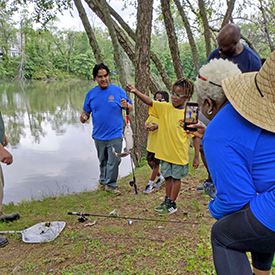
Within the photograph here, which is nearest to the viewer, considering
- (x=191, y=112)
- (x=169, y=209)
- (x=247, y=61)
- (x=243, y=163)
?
(x=243, y=163)

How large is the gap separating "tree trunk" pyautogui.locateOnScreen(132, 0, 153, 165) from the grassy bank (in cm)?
289

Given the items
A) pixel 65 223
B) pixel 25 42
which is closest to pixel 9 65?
pixel 25 42

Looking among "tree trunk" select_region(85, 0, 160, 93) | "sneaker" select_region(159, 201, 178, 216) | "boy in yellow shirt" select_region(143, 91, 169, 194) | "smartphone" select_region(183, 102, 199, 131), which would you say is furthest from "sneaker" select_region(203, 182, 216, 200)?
"tree trunk" select_region(85, 0, 160, 93)

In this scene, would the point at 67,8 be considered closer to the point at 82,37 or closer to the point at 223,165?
the point at 223,165

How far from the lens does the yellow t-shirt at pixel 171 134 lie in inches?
131

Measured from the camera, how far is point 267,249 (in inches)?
56.2

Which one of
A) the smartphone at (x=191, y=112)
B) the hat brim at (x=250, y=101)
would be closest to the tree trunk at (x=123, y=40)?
the smartphone at (x=191, y=112)

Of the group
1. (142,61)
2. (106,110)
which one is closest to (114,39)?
(142,61)

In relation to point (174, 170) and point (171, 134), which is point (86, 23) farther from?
point (174, 170)

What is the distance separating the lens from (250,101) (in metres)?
1.40

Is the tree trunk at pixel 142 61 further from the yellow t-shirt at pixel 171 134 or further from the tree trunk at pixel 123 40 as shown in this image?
the yellow t-shirt at pixel 171 134

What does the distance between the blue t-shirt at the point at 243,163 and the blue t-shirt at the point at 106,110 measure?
3.16 m

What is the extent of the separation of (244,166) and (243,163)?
0.02 metres

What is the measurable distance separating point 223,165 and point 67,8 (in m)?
8.60
